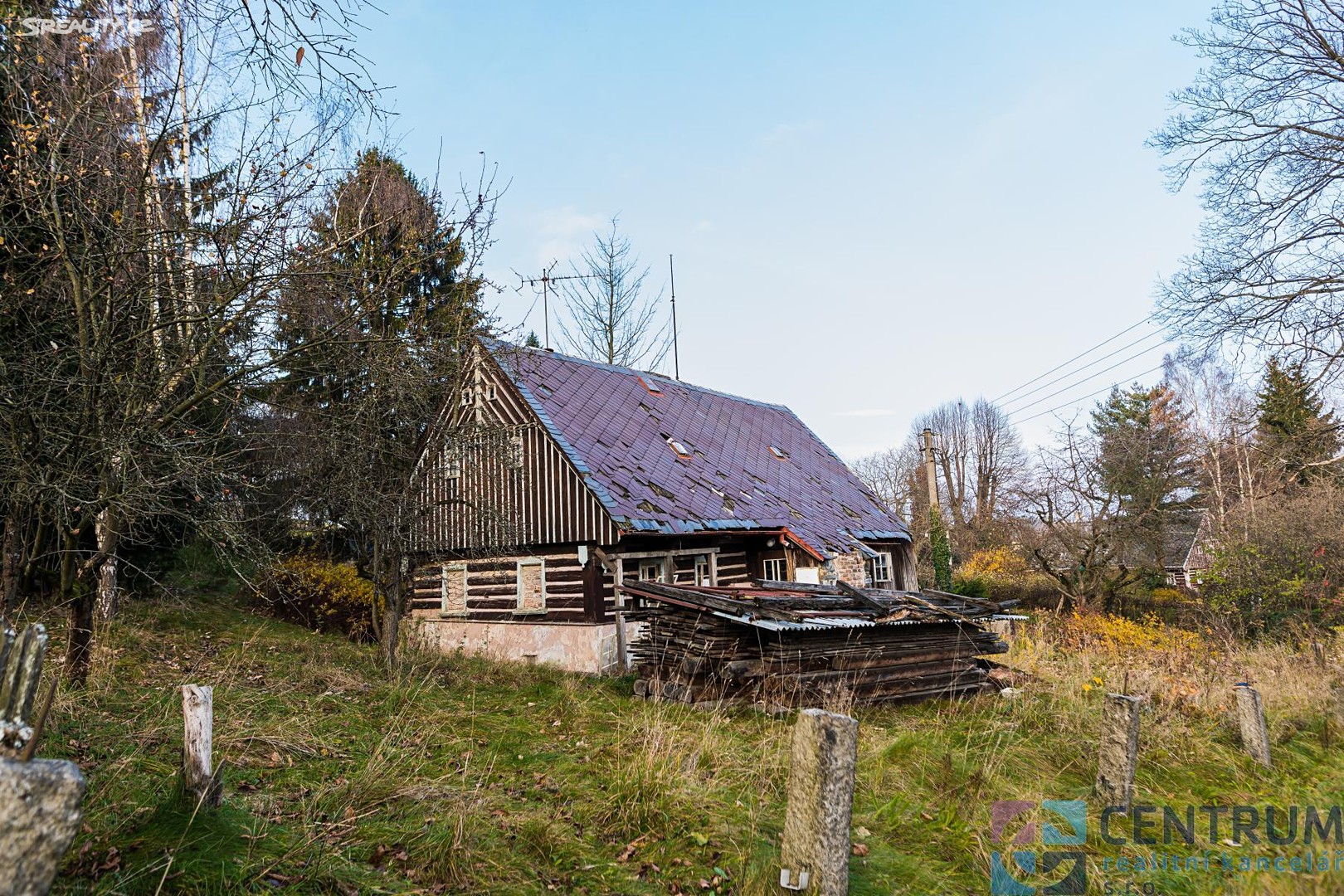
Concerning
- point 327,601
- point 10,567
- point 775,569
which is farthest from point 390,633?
point 775,569

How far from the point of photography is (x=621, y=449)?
626 inches

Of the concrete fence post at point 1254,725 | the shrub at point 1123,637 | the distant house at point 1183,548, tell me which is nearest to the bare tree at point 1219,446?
the distant house at point 1183,548

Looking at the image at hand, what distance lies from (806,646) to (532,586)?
6.77 meters

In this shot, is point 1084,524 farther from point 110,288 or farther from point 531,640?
point 110,288

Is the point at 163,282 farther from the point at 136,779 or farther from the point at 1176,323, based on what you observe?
the point at 1176,323

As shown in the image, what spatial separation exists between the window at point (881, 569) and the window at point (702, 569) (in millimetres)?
7424

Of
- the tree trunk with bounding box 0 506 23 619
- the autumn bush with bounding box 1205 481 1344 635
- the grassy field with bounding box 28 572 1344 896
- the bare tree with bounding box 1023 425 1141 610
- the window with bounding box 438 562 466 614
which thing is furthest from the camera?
the bare tree with bounding box 1023 425 1141 610

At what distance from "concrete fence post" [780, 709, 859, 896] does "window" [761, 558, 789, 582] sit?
1273 cm

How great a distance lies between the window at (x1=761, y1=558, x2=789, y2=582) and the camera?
16625mm

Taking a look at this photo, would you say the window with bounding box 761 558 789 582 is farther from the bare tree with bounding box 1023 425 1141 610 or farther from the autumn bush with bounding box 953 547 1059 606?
the autumn bush with bounding box 953 547 1059 606

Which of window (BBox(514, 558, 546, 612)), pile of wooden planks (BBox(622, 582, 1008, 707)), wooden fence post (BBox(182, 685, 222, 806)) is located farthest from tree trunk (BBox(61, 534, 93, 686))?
window (BBox(514, 558, 546, 612))

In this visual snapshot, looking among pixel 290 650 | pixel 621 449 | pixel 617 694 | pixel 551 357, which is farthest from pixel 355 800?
pixel 551 357

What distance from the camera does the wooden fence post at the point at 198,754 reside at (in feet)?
14.1

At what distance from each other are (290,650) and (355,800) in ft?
26.9
